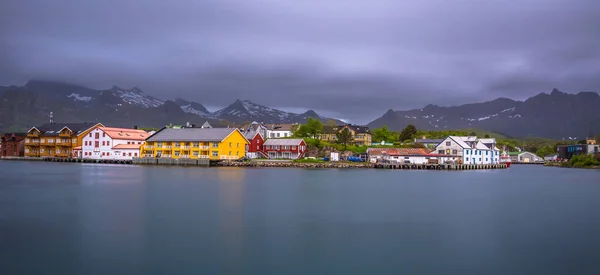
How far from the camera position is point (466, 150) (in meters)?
55.6

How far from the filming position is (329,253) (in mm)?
12367

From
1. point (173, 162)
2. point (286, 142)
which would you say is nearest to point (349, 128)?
point (286, 142)

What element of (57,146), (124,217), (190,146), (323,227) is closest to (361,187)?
(323,227)

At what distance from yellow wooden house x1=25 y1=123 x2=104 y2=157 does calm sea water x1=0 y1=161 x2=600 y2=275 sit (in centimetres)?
4004

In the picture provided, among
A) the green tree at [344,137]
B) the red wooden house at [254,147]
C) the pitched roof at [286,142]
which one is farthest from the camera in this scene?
the green tree at [344,137]

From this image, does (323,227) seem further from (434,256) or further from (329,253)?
(434,256)

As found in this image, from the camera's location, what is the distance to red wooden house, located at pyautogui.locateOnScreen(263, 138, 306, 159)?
59.2m

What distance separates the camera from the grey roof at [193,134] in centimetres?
5538

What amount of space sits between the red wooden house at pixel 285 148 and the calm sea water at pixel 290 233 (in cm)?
3364

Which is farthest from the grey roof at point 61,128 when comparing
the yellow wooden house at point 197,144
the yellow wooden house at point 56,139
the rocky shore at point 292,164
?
the rocky shore at point 292,164

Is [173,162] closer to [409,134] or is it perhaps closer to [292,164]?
[292,164]

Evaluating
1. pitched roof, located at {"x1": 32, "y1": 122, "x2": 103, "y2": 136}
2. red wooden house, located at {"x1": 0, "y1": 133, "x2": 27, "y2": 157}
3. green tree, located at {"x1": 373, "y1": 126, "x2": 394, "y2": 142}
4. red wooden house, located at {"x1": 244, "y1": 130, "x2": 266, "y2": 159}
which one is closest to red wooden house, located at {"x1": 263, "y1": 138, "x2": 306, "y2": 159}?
red wooden house, located at {"x1": 244, "y1": 130, "x2": 266, "y2": 159}

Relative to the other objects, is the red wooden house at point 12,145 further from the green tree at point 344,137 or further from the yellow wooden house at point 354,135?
the green tree at point 344,137

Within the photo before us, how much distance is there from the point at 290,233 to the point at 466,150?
148 ft
